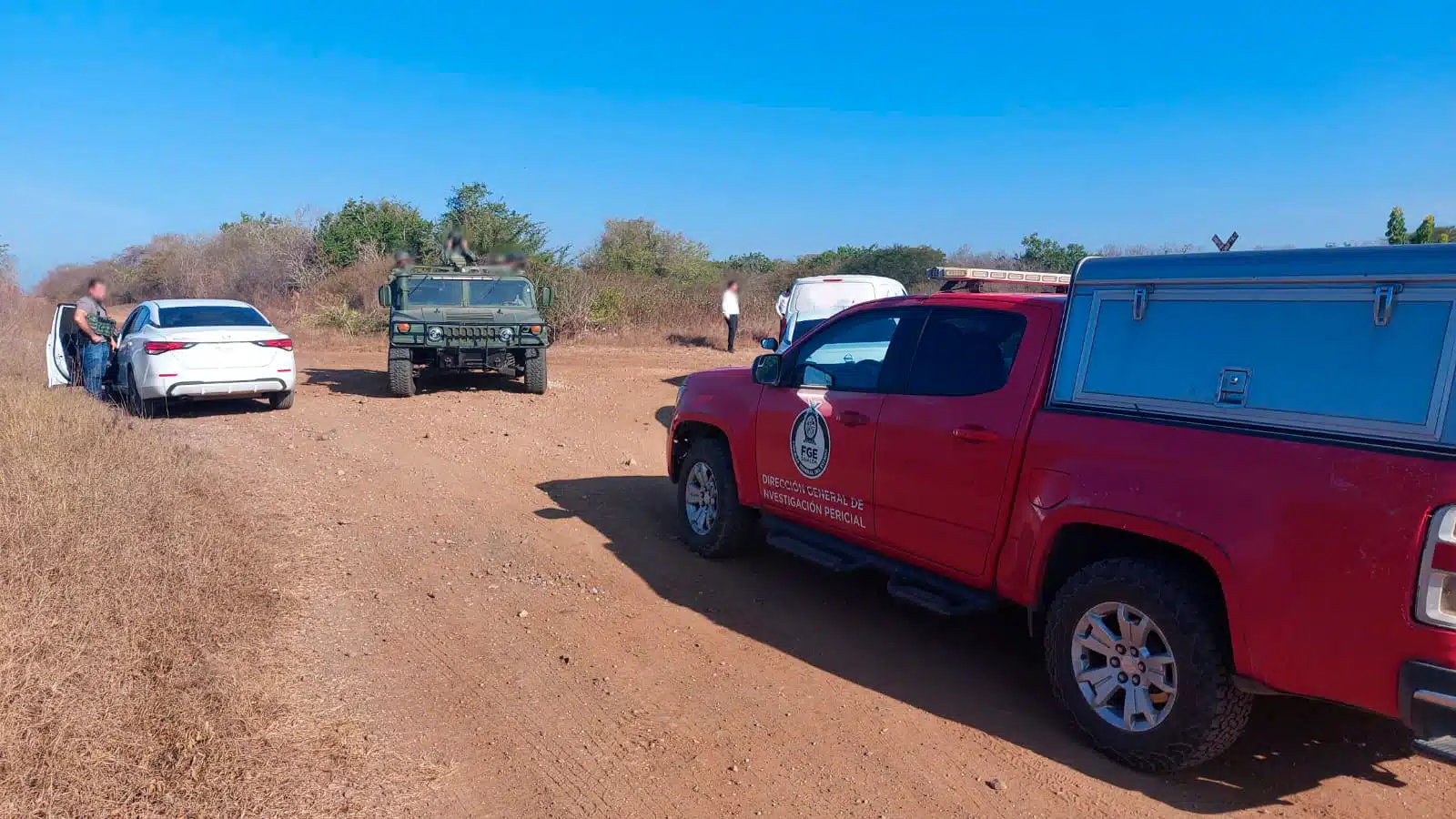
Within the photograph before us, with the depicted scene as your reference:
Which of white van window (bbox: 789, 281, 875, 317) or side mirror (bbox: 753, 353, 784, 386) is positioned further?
white van window (bbox: 789, 281, 875, 317)

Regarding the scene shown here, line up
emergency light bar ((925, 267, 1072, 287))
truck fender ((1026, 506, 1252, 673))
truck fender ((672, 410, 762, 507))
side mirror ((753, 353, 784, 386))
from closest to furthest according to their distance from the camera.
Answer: truck fender ((1026, 506, 1252, 673)) → emergency light bar ((925, 267, 1072, 287)) → side mirror ((753, 353, 784, 386)) → truck fender ((672, 410, 762, 507))

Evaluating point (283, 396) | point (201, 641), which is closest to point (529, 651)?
point (201, 641)

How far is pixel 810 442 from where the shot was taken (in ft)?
17.9

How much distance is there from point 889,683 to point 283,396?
10.1 m

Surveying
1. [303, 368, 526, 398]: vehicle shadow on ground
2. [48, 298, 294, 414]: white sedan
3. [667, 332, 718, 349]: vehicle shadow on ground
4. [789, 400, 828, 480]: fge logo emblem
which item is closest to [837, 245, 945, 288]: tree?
[667, 332, 718, 349]: vehicle shadow on ground

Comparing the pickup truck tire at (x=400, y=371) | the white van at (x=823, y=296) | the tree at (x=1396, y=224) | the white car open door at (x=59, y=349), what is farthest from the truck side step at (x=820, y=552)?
the white car open door at (x=59, y=349)

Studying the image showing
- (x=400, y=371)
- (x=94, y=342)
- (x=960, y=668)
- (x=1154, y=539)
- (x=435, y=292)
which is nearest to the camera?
(x=1154, y=539)

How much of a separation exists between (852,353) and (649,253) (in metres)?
31.0

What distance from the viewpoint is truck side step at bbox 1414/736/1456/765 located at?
2.94 metres

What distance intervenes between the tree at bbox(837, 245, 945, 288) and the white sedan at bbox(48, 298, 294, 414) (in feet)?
71.1

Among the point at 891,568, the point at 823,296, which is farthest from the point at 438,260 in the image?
the point at 891,568

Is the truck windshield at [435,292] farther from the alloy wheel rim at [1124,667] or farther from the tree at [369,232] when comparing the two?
the tree at [369,232]

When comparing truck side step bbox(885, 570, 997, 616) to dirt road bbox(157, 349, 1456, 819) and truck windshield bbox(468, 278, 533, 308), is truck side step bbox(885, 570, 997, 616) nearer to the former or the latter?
dirt road bbox(157, 349, 1456, 819)

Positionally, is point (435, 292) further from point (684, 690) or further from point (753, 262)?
point (753, 262)
